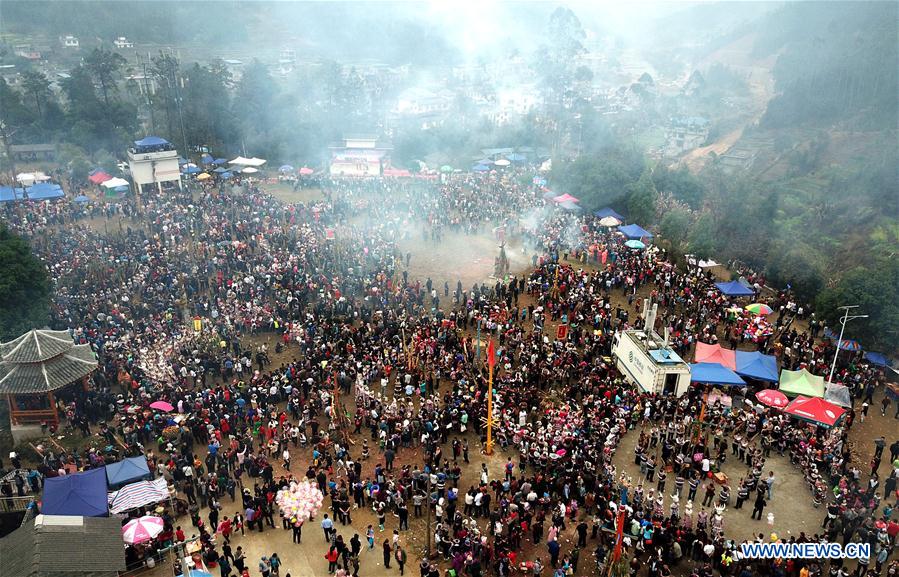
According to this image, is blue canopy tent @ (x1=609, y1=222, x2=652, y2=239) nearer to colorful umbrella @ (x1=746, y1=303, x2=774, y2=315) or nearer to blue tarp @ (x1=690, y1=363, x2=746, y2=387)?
colorful umbrella @ (x1=746, y1=303, x2=774, y2=315)

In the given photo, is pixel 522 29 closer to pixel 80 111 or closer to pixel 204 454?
pixel 80 111

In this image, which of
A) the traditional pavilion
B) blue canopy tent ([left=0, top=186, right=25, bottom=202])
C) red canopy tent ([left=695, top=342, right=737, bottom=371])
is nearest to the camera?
the traditional pavilion

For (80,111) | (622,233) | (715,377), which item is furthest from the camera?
(80,111)

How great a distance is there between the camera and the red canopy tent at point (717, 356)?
74.7ft

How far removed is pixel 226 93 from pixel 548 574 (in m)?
61.8

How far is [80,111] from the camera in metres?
55.8

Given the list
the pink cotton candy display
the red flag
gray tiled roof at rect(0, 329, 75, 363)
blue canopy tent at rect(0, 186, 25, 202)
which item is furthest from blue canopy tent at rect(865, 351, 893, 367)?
blue canopy tent at rect(0, 186, 25, 202)

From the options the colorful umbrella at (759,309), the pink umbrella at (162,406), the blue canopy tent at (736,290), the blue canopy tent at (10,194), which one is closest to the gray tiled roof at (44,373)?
the pink umbrella at (162,406)

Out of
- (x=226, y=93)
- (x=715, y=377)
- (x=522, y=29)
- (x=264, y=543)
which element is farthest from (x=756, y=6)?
(x=264, y=543)

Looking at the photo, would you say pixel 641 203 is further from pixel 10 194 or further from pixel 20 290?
pixel 10 194

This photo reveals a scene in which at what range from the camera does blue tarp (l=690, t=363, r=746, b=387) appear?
21547mm

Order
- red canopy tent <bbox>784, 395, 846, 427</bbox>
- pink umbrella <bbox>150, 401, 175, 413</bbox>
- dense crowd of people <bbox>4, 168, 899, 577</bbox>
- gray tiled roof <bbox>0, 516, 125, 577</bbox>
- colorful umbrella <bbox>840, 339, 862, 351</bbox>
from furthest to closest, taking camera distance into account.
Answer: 1. colorful umbrella <bbox>840, 339, 862, 351</bbox>
2. pink umbrella <bbox>150, 401, 175, 413</bbox>
3. red canopy tent <bbox>784, 395, 846, 427</bbox>
4. dense crowd of people <bbox>4, 168, 899, 577</bbox>
5. gray tiled roof <bbox>0, 516, 125, 577</bbox>

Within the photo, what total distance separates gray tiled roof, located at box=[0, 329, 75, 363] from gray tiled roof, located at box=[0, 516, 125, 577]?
27.3 ft

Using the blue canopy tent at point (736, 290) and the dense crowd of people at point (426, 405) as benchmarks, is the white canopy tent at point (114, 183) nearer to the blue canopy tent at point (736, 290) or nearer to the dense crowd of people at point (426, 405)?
the dense crowd of people at point (426, 405)
